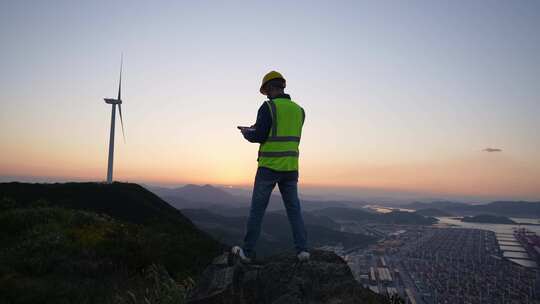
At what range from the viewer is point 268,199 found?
6809 millimetres

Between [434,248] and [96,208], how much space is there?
99957 millimetres

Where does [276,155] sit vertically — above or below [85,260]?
above

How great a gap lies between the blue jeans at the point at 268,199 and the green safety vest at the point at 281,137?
193 mm

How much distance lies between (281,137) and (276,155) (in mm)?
357

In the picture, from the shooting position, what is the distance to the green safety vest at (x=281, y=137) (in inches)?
257

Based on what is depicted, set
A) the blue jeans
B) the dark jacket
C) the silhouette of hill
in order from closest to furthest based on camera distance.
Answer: the dark jacket
the blue jeans
the silhouette of hill

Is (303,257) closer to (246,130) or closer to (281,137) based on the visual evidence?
(281,137)

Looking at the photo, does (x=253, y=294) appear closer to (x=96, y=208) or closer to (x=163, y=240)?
(x=163, y=240)

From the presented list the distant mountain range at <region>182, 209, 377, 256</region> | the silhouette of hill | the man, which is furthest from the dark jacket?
the distant mountain range at <region>182, 209, 377, 256</region>

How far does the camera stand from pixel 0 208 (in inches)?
866

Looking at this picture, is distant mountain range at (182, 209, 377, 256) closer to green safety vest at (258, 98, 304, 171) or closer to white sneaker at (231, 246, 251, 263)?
white sneaker at (231, 246, 251, 263)

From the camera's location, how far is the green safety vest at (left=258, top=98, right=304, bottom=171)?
6.54 meters

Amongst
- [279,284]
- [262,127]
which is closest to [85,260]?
[279,284]

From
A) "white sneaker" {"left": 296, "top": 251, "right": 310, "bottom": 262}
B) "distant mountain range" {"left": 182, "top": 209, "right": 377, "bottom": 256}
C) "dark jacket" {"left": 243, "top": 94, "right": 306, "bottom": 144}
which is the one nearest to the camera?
"dark jacket" {"left": 243, "top": 94, "right": 306, "bottom": 144}
